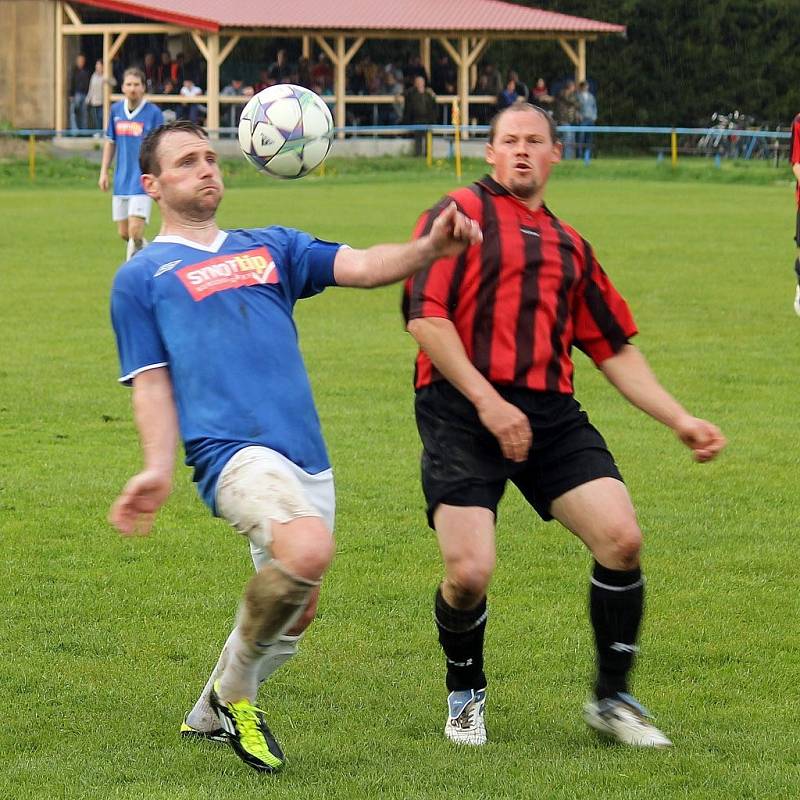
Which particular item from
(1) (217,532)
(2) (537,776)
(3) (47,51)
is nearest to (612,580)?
(2) (537,776)

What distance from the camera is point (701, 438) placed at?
5098 millimetres

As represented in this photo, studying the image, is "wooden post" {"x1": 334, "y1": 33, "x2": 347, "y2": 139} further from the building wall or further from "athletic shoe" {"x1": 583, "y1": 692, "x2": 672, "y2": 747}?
"athletic shoe" {"x1": 583, "y1": 692, "x2": 672, "y2": 747}

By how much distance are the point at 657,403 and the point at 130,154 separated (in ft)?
46.1

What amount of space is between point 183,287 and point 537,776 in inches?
70.7

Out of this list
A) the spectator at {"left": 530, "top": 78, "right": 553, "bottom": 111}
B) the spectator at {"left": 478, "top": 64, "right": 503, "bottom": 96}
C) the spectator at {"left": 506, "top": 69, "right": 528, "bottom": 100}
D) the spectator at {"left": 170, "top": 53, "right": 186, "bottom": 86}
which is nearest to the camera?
the spectator at {"left": 170, "top": 53, "right": 186, "bottom": 86}

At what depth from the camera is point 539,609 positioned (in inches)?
255

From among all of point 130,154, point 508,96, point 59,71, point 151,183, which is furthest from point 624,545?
point 59,71

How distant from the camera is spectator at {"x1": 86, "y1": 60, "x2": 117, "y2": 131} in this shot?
37281 millimetres

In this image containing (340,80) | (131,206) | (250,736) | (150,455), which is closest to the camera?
(150,455)

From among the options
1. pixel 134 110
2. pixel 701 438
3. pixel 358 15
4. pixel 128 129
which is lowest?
pixel 701 438

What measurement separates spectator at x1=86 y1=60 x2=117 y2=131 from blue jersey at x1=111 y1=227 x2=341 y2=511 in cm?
3255

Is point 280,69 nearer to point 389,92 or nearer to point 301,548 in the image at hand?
point 389,92

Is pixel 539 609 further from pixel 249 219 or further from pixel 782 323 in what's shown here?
pixel 249 219

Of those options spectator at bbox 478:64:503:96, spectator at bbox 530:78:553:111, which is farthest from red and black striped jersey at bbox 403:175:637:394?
spectator at bbox 478:64:503:96
